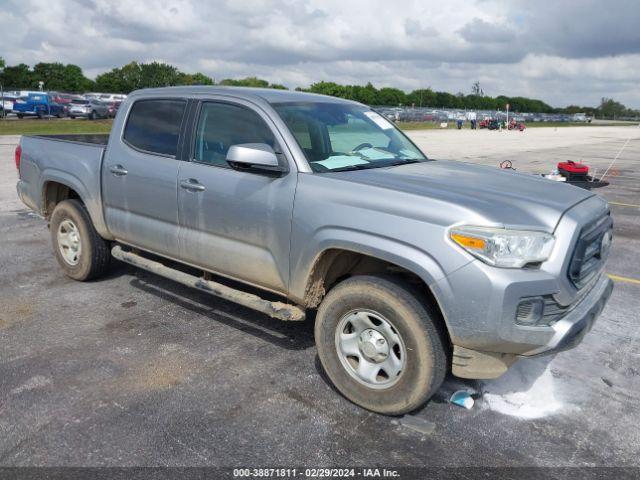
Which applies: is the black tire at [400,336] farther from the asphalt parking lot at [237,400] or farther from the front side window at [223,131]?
the front side window at [223,131]

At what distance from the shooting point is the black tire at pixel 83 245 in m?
→ 5.34

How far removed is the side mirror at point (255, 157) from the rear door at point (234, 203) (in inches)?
2.9

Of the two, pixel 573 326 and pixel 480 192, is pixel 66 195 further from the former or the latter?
pixel 573 326

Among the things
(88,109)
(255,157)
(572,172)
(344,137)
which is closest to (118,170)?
(255,157)

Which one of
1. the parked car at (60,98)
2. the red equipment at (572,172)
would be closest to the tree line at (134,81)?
the parked car at (60,98)

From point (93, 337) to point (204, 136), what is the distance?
1.78 m

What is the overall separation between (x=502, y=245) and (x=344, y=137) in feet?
6.05

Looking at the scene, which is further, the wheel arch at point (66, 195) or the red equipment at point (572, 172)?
the red equipment at point (572, 172)

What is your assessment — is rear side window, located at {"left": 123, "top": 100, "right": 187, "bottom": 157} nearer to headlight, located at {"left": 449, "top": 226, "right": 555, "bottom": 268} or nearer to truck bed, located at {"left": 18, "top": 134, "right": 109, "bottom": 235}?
truck bed, located at {"left": 18, "top": 134, "right": 109, "bottom": 235}

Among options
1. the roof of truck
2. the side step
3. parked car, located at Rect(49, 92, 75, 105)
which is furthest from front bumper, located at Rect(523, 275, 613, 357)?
Result: parked car, located at Rect(49, 92, 75, 105)

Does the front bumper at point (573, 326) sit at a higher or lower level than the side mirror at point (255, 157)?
lower

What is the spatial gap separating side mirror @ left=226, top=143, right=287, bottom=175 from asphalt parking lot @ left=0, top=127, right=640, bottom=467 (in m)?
1.39

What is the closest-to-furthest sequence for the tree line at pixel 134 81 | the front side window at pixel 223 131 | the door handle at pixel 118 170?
the front side window at pixel 223 131, the door handle at pixel 118 170, the tree line at pixel 134 81

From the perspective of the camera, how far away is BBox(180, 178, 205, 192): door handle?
408 centimetres
